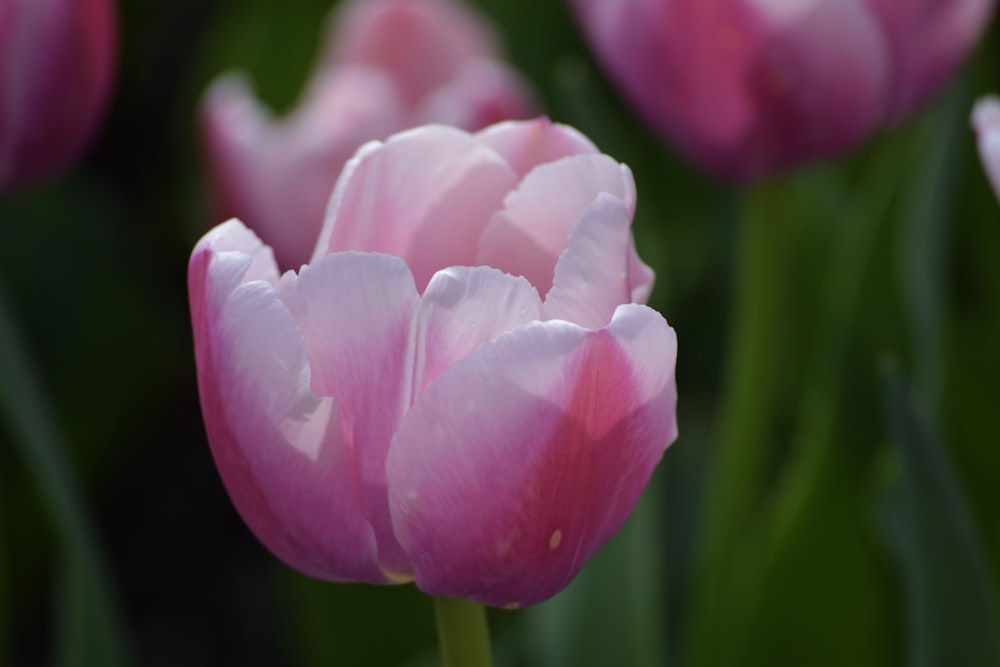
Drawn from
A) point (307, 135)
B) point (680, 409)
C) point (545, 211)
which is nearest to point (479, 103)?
point (307, 135)

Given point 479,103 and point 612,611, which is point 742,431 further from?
point 479,103

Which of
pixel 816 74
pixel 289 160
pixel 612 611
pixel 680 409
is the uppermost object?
pixel 816 74

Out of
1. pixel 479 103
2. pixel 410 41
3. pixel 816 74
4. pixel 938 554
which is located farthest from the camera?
pixel 410 41

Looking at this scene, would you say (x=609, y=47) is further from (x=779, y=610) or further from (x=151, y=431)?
(x=151, y=431)

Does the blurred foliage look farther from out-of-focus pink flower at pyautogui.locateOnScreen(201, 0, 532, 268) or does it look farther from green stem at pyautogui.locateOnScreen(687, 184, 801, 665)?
out-of-focus pink flower at pyautogui.locateOnScreen(201, 0, 532, 268)

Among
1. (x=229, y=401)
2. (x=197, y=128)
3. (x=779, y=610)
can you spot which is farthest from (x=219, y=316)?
(x=197, y=128)

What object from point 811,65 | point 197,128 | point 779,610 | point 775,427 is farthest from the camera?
point 197,128
